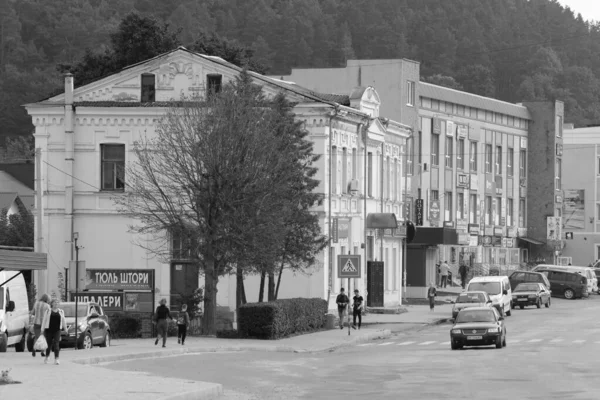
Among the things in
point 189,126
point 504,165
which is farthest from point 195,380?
point 504,165

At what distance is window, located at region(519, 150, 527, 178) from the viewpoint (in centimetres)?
10088

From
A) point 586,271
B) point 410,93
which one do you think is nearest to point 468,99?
point 410,93

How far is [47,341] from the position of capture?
32031 millimetres

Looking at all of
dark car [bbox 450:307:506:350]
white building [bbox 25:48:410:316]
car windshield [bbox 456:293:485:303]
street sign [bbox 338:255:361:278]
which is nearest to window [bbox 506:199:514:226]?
white building [bbox 25:48:410:316]

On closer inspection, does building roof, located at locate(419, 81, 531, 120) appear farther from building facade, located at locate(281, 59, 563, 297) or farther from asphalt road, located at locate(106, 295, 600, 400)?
asphalt road, located at locate(106, 295, 600, 400)

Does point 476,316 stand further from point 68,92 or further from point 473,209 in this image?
point 473,209

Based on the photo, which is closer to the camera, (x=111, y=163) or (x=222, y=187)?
(x=222, y=187)

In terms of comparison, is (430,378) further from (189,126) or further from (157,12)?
(157,12)

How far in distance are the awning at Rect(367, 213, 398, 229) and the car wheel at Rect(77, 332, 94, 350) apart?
25053 millimetres

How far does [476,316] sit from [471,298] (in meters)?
14.8

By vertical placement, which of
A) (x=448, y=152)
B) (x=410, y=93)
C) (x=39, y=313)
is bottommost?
(x=39, y=313)

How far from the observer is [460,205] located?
298 ft

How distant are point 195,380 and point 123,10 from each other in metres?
122

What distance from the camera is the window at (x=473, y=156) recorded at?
3635 inches
